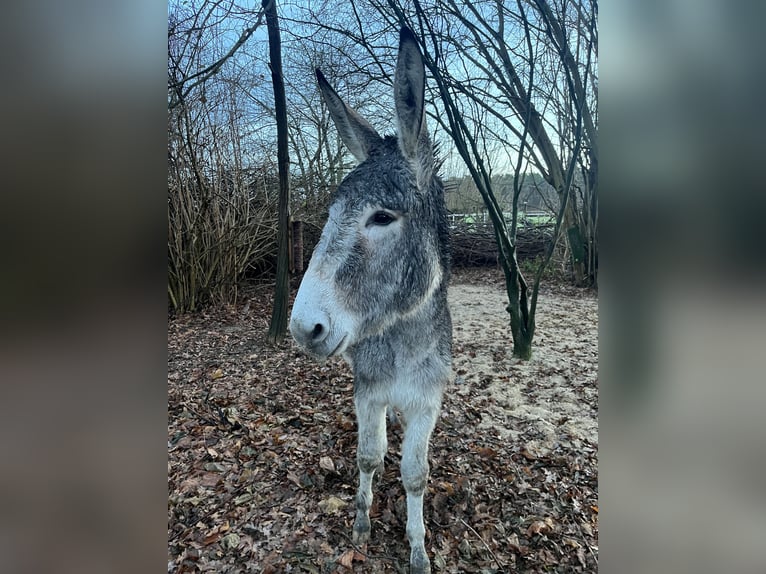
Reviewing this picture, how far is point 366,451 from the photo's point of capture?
1.90m

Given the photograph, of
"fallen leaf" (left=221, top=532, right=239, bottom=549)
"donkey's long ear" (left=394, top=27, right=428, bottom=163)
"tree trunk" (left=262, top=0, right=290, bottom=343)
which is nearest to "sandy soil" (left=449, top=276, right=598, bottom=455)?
"donkey's long ear" (left=394, top=27, right=428, bottom=163)

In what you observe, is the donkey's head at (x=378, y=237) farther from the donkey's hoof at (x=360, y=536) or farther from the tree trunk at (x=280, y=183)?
the donkey's hoof at (x=360, y=536)

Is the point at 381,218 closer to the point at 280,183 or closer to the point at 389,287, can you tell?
the point at 389,287

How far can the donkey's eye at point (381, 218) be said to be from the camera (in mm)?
1507

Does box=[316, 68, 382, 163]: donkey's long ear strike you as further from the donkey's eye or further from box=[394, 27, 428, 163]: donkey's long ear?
the donkey's eye

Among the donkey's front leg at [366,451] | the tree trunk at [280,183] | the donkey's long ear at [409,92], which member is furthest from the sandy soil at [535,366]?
the tree trunk at [280,183]

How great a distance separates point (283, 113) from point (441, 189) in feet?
4.52

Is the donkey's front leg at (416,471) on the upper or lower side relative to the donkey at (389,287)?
lower

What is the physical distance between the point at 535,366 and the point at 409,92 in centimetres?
191

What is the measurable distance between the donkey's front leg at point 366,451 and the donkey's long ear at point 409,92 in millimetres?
1239

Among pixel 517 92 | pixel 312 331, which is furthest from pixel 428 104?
pixel 312 331
